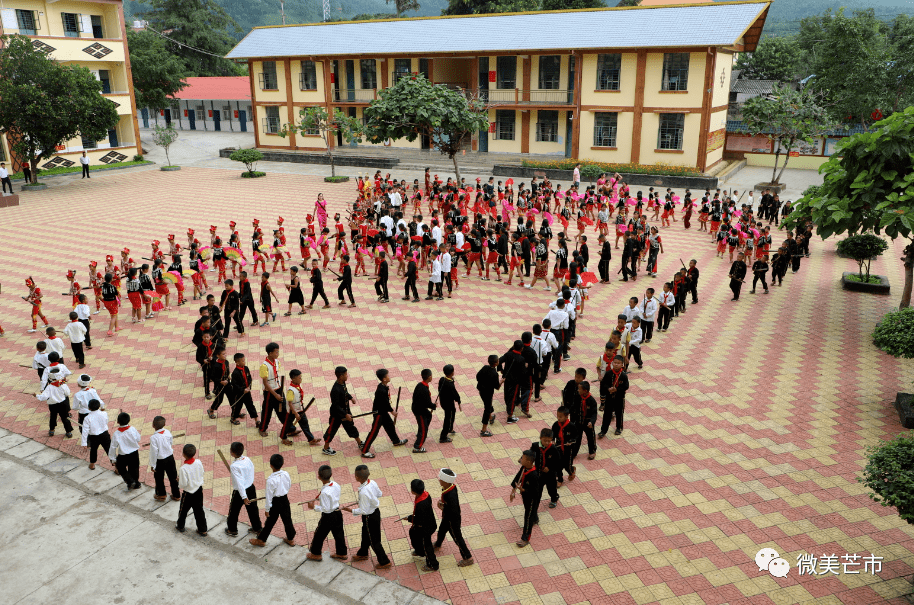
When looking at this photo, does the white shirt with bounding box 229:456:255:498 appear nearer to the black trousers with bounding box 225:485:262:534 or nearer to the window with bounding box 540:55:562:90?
the black trousers with bounding box 225:485:262:534

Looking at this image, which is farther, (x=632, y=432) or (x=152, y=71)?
(x=152, y=71)

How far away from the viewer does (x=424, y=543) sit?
19.6 feet

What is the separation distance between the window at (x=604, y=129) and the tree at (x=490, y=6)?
652 inches

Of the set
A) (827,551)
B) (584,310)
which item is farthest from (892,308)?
(827,551)

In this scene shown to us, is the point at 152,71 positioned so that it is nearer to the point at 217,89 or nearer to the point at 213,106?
the point at 217,89

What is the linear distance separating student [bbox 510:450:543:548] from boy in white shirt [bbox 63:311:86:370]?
7.69 meters

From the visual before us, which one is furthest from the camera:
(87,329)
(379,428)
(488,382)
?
(87,329)

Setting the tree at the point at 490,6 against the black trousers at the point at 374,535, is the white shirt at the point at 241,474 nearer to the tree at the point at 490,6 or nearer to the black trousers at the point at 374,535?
the black trousers at the point at 374,535

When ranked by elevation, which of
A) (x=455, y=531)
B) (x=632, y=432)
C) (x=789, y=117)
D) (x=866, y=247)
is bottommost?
(x=632, y=432)

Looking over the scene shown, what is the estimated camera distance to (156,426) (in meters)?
6.64

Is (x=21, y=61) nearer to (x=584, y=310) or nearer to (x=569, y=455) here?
(x=584, y=310)

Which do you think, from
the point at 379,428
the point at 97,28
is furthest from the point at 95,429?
the point at 97,28

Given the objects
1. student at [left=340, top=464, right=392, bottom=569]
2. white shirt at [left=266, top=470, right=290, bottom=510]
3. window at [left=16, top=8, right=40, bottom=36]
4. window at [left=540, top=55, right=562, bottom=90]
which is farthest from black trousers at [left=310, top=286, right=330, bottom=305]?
window at [left=16, top=8, right=40, bottom=36]

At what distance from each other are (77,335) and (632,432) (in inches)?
339
